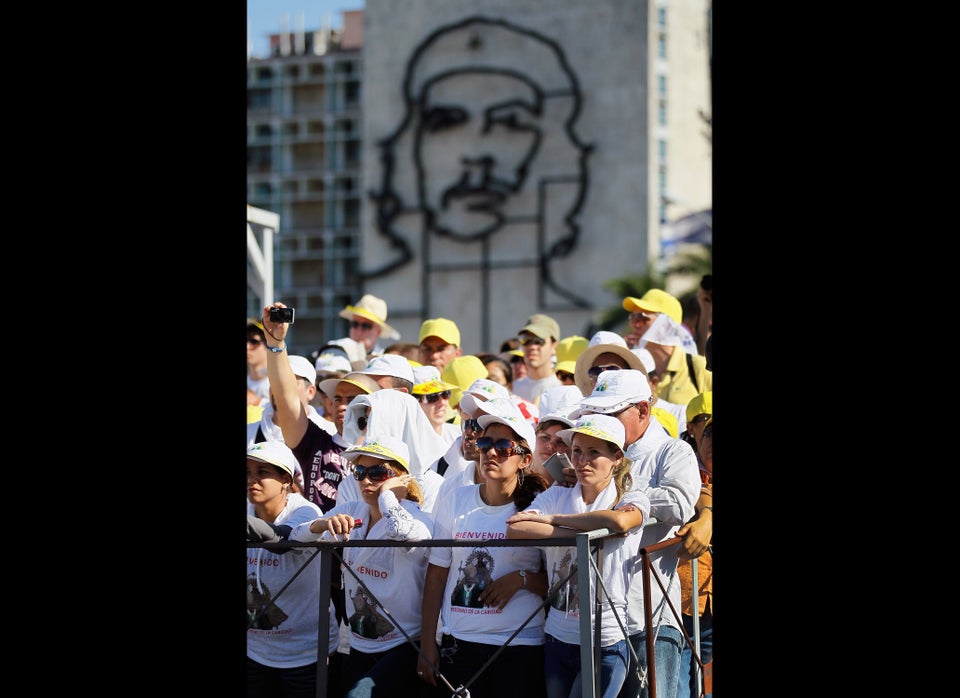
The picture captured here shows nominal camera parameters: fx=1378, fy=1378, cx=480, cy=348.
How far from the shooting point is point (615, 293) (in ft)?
145

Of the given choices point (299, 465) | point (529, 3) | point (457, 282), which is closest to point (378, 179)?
point (457, 282)

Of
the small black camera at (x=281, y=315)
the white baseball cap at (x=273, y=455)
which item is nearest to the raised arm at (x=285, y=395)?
the small black camera at (x=281, y=315)

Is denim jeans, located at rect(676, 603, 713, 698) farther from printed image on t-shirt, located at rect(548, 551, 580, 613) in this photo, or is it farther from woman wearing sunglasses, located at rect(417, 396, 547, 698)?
woman wearing sunglasses, located at rect(417, 396, 547, 698)

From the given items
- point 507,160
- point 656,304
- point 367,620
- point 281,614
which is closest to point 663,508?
point 367,620

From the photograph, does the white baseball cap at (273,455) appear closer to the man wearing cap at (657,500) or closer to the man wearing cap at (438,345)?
the man wearing cap at (657,500)

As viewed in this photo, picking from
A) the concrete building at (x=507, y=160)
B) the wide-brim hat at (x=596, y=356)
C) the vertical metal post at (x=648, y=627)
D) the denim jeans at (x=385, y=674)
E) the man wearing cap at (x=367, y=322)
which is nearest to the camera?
the vertical metal post at (x=648, y=627)

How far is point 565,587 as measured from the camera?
5.47 meters

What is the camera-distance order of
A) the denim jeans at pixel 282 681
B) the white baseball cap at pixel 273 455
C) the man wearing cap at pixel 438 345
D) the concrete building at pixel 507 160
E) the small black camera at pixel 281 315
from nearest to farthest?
the denim jeans at pixel 282 681, the white baseball cap at pixel 273 455, the small black camera at pixel 281 315, the man wearing cap at pixel 438 345, the concrete building at pixel 507 160

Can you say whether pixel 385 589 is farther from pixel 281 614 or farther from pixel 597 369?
pixel 597 369

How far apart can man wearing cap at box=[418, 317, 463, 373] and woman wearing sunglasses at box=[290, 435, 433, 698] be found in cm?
314

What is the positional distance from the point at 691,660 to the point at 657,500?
103cm

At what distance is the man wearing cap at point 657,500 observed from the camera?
5.52 meters
